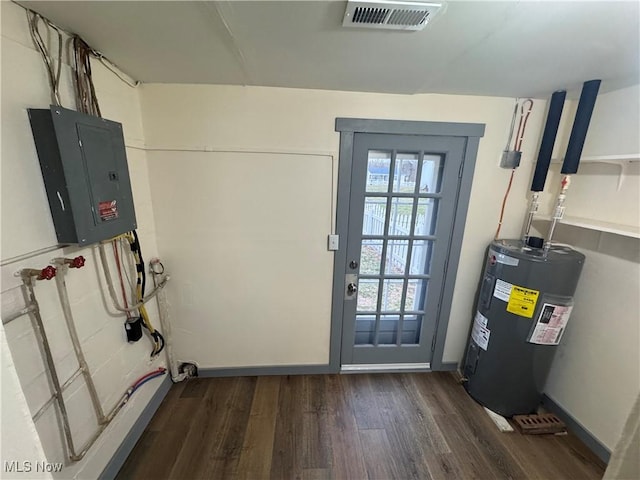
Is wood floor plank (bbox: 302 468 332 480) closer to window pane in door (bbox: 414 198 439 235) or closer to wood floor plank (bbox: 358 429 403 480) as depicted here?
wood floor plank (bbox: 358 429 403 480)

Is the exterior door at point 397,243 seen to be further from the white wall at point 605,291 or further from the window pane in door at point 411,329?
the white wall at point 605,291

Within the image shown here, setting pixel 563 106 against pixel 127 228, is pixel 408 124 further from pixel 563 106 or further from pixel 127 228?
pixel 127 228

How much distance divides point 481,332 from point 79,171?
2516 millimetres

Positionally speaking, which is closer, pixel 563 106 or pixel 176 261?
pixel 563 106

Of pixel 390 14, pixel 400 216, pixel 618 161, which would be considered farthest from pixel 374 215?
pixel 618 161

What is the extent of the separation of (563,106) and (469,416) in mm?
2221

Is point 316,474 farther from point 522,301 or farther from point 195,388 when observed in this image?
point 522,301

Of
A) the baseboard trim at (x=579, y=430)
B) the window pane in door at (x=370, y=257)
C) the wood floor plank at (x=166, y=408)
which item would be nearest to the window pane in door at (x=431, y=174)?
the window pane in door at (x=370, y=257)

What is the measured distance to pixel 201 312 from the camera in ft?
6.75

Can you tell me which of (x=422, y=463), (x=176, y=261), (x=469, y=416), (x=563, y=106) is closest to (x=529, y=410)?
(x=469, y=416)

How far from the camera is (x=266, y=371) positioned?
87.4 inches

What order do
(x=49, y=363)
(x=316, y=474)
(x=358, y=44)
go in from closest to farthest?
(x=49, y=363) < (x=358, y=44) < (x=316, y=474)

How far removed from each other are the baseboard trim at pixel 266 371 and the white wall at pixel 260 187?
46 mm

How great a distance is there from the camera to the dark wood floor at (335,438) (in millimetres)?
1538
